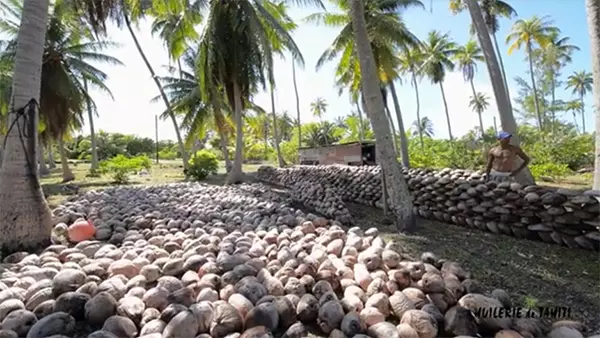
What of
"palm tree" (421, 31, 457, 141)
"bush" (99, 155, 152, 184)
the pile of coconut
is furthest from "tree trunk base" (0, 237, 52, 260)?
"palm tree" (421, 31, 457, 141)

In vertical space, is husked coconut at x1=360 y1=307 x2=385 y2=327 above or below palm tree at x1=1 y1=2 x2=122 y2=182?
below

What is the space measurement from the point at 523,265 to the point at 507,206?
1.37 m

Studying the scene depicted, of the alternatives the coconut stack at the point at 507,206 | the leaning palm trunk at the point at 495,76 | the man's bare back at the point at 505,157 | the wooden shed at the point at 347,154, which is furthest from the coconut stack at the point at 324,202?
the wooden shed at the point at 347,154

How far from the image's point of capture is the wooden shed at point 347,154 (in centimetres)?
1338

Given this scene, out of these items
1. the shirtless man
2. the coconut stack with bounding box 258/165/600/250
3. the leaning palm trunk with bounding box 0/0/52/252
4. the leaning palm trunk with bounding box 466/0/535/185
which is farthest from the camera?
the leaning palm trunk with bounding box 466/0/535/185

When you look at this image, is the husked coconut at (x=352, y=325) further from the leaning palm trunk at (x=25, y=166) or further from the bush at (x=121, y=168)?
the bush at (x=121, y=168)

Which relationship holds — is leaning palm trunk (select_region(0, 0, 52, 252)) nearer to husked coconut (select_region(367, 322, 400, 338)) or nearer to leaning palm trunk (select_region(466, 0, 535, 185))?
husked coconut (select_region(367, 322, 400, 338))

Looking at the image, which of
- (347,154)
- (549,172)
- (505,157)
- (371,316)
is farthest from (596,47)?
(347,154)

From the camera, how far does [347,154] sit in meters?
13.9

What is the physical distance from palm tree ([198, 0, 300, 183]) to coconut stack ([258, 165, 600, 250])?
6.96 m

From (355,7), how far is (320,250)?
151 inches

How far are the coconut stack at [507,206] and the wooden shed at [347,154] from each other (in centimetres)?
605

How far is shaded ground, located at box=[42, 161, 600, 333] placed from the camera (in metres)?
2.64

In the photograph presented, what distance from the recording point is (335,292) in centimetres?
267
